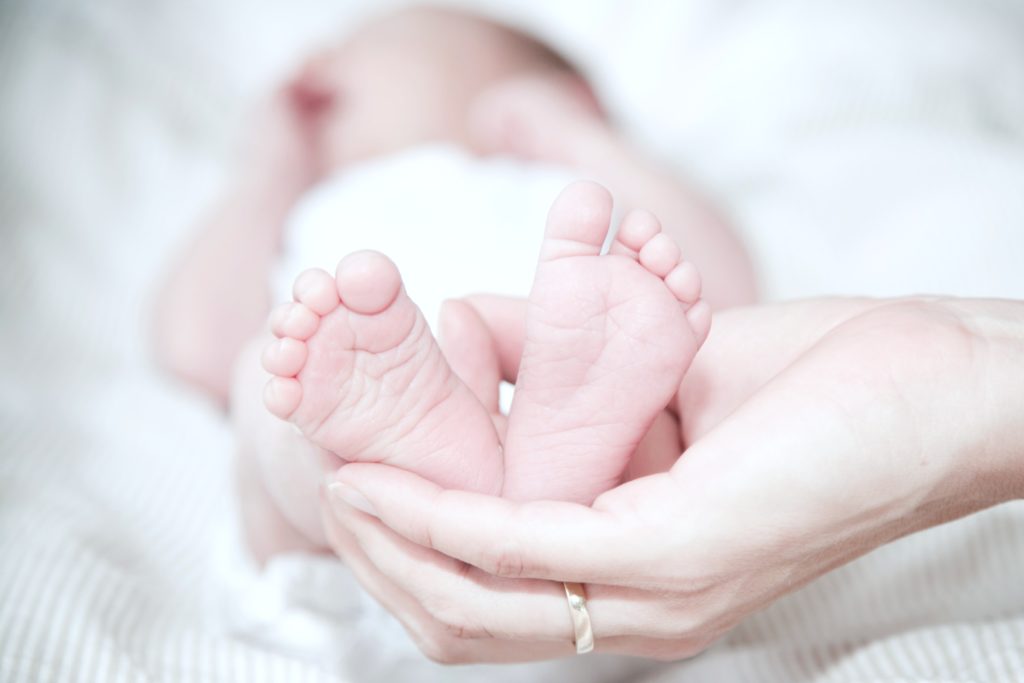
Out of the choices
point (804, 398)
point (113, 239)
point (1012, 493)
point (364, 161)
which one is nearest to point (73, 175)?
point (113, 239)

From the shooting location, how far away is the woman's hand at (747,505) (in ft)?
1.89

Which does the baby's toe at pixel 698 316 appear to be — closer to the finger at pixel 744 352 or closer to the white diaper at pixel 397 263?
the finger at pixel 744 352

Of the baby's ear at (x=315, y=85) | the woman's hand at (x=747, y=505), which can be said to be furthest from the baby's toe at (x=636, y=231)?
the baby's ear at (x=315, y=85)

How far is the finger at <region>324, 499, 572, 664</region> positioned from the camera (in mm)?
686

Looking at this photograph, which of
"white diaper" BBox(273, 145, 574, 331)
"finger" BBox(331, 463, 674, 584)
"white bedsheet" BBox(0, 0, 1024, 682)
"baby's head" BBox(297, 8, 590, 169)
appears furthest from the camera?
"baby's head" BBox(297, 8, 590, 169)

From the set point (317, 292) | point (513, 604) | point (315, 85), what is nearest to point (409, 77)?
point (315, 85)

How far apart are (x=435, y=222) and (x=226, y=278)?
38 centimetres

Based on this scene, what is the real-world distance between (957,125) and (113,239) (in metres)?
1.45

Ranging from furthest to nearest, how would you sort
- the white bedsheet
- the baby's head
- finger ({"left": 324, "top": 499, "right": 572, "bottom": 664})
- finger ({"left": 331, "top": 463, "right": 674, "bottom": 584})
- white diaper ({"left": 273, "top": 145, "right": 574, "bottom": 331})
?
the baby's head → white diaper ({"left": 273, "top": 145, "right": 574, "bottom": 331}) → the white bedsheet → finger ({"left": 324, "top": 499, "right": 572, "bottom": 664}) → finger ({"left": 331, "top": 463, "right": 674, "bottom": 584})

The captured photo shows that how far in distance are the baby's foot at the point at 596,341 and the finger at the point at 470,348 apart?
0.08 m

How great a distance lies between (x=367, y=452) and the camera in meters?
0.66

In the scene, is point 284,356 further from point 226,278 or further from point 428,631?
point 226,278

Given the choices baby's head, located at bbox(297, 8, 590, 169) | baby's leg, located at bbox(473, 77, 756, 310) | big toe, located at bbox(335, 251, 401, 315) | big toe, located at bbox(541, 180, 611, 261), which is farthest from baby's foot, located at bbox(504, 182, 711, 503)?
baby's head, located at bbox(297, 8, 590, 169)

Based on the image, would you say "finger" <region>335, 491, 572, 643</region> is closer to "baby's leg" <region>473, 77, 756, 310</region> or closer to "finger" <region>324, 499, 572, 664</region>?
"finger" <region>324, 499, 572, 664</region>
